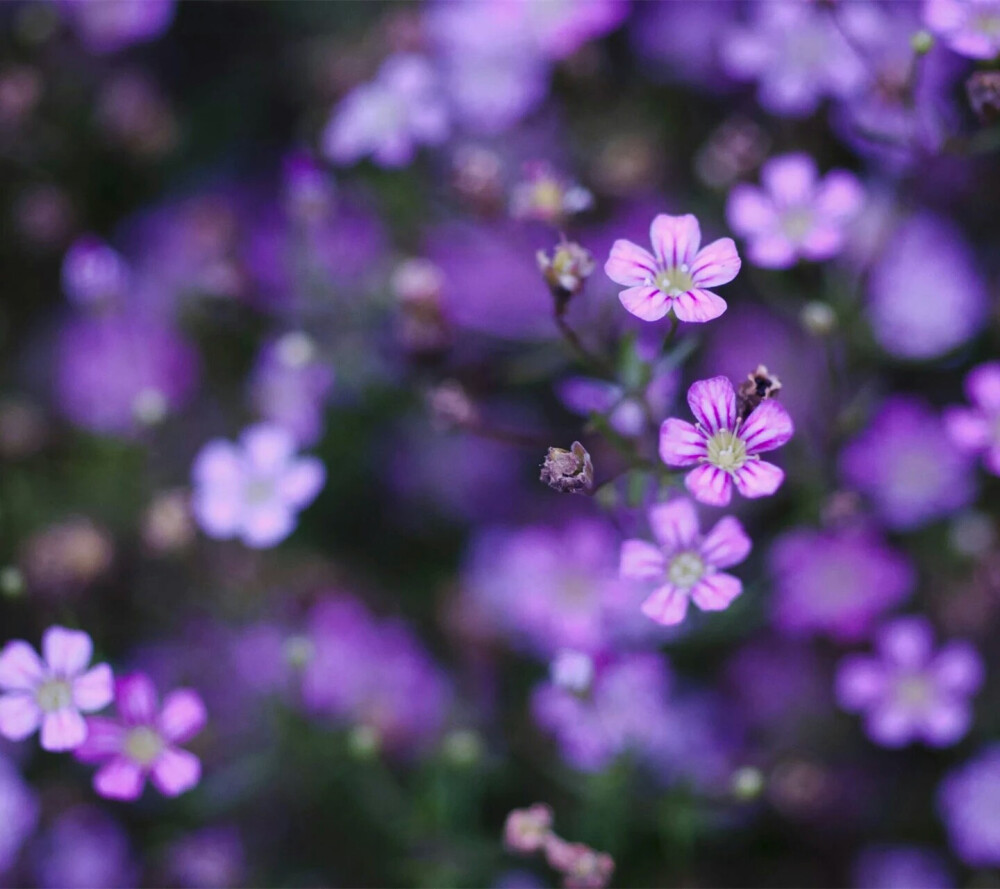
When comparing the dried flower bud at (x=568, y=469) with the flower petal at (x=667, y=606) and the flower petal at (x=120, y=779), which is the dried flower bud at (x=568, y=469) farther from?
the flower petal at (x=120, y=779)

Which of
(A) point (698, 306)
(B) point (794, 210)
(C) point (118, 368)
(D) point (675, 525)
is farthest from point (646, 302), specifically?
(C) point (118, 368)

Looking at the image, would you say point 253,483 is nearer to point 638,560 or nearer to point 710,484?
point 638,560

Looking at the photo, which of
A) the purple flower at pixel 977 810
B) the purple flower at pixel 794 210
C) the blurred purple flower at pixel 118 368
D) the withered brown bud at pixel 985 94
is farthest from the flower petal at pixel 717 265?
the blurred purple flower at pixel 118 368

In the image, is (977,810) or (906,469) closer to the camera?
(977,810)

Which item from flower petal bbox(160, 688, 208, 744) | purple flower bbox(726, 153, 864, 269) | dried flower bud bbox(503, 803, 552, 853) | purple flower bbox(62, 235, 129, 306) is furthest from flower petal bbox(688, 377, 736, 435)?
purple flower bbox(62, 235, 129, 306)

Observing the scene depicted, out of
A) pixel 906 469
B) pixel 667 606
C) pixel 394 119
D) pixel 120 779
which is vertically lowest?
pixel 120 779

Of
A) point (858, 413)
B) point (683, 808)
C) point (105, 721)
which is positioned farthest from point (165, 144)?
point (683, 808)
